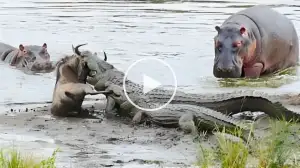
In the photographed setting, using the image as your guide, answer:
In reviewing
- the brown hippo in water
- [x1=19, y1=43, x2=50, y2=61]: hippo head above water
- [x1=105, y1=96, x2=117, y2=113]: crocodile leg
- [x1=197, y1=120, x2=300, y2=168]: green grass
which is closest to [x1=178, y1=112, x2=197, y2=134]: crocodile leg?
[x1=105, y1=96, x2=117, y2=113]: crocodile leg

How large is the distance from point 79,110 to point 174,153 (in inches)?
75.0

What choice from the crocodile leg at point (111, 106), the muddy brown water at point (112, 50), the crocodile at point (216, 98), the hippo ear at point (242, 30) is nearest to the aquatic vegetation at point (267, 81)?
the muddy brown water at point (112, 50)

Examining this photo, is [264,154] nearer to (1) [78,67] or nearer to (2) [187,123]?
(2) [187,123]

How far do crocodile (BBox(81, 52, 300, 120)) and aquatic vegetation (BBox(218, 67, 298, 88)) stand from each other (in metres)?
2.30

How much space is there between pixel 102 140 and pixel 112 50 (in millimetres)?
6290

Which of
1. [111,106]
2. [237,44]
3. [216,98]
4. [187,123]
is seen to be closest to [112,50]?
[237,44]

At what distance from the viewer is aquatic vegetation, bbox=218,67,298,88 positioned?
981cm

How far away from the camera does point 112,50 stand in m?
12.6

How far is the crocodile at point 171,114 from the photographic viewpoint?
6461 millimetres

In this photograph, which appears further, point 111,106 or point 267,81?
point 267,81

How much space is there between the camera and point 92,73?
308 inches

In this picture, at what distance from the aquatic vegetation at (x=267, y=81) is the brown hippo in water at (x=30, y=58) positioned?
2967mm

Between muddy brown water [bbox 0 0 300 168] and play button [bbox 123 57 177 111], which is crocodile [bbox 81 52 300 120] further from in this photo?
muddy brown water [bbox 0 0 300 168]

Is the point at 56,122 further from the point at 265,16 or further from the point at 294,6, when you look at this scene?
the point at 294,6
